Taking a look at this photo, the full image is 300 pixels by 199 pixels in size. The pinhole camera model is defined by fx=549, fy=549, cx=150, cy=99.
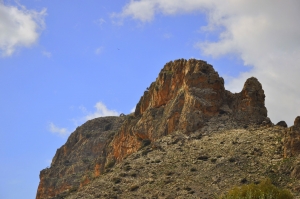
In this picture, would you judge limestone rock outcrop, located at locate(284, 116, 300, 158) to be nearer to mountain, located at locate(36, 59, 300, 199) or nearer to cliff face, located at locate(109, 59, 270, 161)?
mountain, located at locate(36, 59, 300, 199)

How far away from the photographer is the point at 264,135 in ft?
220

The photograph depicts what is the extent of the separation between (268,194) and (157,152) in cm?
2488

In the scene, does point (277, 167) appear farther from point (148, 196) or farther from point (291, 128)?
point (148, 196)

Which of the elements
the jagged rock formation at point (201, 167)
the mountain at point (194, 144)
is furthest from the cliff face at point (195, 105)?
the jagged rock formation at point (201, 167)

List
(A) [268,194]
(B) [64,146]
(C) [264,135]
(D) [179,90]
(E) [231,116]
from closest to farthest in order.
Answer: (A) [268,194] → (C) [264,135] → (E) [231,116] → (D) [179,90] → (B) [64,146]

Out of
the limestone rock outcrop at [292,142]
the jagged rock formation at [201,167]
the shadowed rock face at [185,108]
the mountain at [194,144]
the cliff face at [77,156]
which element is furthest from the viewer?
the cliff face at [77,156]

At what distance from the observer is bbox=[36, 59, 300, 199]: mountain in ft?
→ 192

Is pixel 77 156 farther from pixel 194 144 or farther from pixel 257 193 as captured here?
pixel 257 193

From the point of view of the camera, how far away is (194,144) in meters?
68.2

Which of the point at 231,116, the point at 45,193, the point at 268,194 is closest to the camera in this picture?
the point at 268,194

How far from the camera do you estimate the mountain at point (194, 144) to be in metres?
58.6

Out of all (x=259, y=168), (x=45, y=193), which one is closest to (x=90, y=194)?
(x=259, y=168)

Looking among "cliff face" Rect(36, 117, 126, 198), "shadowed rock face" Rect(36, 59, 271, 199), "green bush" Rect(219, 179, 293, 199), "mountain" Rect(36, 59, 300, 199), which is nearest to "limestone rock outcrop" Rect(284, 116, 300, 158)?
"mountain" Rect(36, 59, 300, 199)

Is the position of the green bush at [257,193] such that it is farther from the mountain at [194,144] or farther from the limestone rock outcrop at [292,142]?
the limestone rock outcrop at [292,142]
